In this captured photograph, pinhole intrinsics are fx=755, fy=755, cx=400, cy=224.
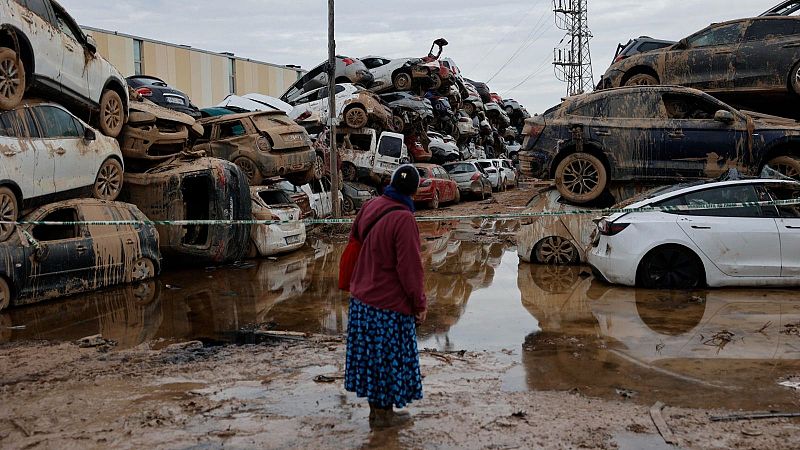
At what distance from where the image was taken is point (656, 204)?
9.82 m

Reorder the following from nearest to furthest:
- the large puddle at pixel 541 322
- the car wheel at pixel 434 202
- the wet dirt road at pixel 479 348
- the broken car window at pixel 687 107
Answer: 1. the wet dirt road at pixel 479 348
2. the large puddle at pixel 541 322
3. the broken car window at pixel 687 107
4. the car wheel at pixel 434 202

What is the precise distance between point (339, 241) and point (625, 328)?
10.1 meters

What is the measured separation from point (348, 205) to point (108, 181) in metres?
9.99

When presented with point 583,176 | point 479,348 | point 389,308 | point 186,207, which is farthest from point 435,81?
point 389,308

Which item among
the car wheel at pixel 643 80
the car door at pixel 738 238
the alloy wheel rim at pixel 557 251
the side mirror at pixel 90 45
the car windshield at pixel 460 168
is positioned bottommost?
the alloy wheel rim at pixel 557 251

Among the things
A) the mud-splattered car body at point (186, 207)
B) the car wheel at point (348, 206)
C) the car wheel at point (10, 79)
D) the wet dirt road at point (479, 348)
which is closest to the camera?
the wet dirt road at point (479, 348)

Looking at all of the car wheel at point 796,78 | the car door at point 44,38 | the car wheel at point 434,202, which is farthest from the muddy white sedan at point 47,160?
the car wheel at point 434,202

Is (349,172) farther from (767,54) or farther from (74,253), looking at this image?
(74,253)

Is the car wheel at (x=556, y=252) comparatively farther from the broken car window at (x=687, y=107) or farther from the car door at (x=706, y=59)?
the car door at (x=706, y=59)

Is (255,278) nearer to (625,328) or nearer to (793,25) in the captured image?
(625,328)

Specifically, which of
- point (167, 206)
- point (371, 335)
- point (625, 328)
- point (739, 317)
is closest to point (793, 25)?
point (739, 317)

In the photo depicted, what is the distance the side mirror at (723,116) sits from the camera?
1200 centimetres

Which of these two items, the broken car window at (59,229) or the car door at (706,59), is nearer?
the broken car window at (59,229)

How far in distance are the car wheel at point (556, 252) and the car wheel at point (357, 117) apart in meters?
12.0
